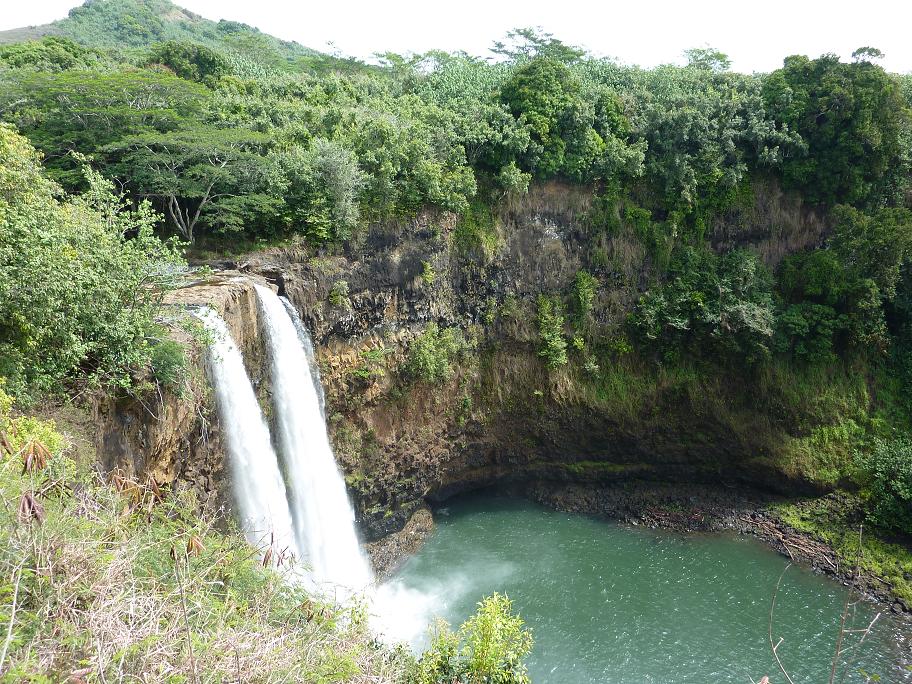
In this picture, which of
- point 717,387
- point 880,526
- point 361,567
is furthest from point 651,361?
point 361,567

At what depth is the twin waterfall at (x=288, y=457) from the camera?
1069 cm

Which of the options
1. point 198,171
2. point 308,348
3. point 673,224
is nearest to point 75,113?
point 198,171

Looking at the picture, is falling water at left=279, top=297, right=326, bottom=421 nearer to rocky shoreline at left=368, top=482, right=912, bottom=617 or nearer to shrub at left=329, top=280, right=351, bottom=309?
shrub at left=329, top=280, right=351, bottom=309

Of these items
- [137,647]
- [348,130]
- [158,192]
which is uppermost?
[348,130]

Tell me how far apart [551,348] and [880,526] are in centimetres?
1123

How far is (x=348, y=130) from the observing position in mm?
17219

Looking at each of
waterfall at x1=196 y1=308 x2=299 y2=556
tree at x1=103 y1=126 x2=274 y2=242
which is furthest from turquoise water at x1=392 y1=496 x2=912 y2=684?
tree at x1=103 y1=126 x2=274 y2=242

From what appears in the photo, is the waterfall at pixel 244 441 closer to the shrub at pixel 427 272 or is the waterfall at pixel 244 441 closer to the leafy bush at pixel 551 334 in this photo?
the shrub at pixel 427 272

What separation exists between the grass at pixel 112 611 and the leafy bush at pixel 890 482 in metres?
17.6

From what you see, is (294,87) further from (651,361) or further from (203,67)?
(651,361)

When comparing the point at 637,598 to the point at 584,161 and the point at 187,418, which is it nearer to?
the point at 187,418

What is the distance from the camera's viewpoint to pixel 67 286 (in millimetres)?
7750

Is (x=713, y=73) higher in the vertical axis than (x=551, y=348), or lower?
higher

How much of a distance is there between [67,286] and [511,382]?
1399 cm
